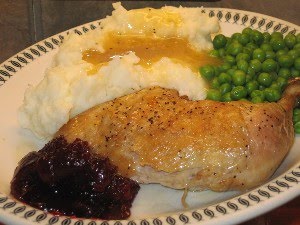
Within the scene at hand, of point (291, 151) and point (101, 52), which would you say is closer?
point (291, 151)

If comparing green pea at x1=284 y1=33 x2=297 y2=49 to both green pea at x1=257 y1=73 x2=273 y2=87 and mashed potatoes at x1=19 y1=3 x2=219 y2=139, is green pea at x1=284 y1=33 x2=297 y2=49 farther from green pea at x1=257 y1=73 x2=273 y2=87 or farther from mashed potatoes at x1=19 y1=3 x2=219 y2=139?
mashed potatoes at x1=19 y1=3 x2=219 y2=139

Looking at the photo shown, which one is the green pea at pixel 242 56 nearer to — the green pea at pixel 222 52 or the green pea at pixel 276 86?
the green pea at pixel 222 52

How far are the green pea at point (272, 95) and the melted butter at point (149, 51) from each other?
0.75m

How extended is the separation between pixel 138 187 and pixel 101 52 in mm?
1608

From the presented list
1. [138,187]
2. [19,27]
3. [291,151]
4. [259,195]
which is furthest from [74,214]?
[19,27]

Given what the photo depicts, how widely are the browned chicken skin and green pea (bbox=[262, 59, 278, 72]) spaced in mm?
837

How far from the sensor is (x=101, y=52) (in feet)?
16.8

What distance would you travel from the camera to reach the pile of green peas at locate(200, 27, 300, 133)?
16.3 ft

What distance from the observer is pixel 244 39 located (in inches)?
218

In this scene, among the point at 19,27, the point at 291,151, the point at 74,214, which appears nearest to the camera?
the point at 74,214

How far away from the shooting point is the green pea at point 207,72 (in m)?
5.01

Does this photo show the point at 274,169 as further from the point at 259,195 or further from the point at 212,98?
the point at 212,98

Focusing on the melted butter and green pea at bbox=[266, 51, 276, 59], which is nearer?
the melted butter

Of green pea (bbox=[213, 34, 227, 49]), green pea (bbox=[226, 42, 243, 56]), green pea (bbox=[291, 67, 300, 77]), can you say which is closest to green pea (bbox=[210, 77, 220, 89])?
green pea (bbox=[226, 42, 243, 56])
